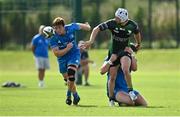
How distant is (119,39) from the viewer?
17.8 metres

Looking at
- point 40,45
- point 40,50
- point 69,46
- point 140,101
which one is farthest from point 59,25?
point 40,50

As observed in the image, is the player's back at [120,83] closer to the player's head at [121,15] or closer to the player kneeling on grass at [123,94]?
the player kneeling on grass at [123,94]

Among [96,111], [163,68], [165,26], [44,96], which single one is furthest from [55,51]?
[165,26]

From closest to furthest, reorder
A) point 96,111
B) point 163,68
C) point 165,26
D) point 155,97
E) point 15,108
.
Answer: point 96,111 < point 15,108 < point 155,97 < point 163,68 < point 165,26

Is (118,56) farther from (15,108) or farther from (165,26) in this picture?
(165,26)

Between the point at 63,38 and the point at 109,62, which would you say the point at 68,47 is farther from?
the point at 109,62

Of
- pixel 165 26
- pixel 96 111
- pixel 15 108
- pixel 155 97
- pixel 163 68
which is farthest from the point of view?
pixel 165 26

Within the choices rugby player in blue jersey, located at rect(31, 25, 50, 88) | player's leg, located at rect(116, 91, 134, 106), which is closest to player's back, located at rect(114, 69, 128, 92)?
player's leg, located at rect(116, 91, 134, 106)

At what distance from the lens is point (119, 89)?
59.2ft

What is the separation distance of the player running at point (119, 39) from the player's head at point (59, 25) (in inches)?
24.0

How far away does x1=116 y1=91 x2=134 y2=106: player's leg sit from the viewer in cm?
1752

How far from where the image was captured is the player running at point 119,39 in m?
17.4

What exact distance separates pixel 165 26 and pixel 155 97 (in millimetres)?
28226

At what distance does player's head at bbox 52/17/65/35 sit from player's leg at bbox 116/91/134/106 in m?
1.83
